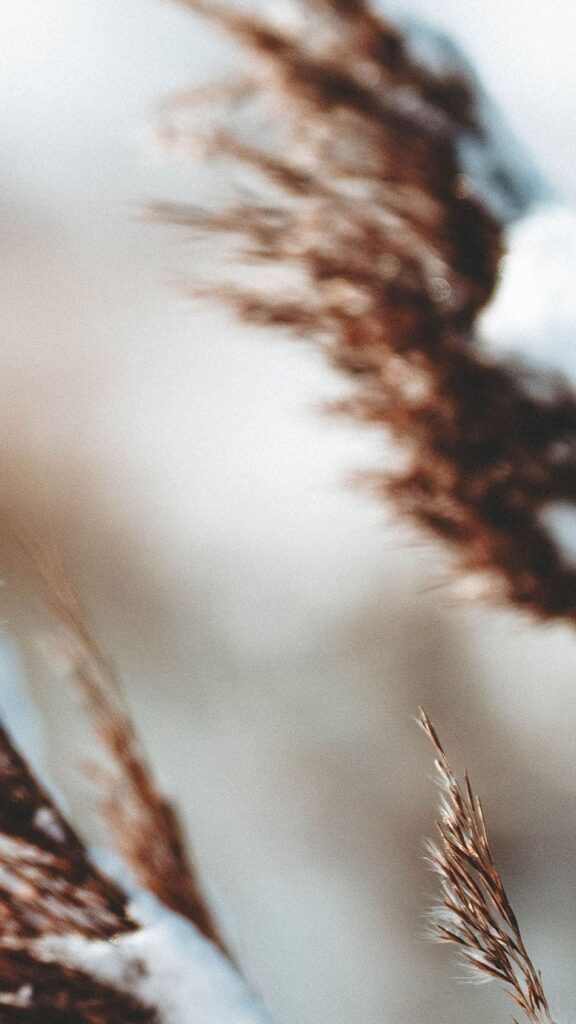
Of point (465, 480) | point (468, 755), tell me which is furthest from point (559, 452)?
point (468, 755)

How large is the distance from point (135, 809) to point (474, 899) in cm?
57

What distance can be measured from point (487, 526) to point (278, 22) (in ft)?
2.66

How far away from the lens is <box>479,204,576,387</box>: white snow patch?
130 centimetres

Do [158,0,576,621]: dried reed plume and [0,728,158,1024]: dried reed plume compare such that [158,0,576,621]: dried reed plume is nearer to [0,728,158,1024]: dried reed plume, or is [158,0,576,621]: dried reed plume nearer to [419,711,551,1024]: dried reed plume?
[419,711,551,1024]: dried reed plume

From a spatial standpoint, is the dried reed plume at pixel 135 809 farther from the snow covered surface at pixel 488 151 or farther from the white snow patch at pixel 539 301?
the snow covered surface at pixel 488 151

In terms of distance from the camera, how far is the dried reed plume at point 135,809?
1.30 m

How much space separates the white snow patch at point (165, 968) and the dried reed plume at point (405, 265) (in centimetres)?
66

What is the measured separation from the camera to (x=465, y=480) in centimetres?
130

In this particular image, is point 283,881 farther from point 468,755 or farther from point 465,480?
point 465,480

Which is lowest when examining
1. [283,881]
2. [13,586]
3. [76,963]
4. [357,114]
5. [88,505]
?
[76,963]

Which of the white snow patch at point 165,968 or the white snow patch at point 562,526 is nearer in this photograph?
the white snow patch at point 165,968

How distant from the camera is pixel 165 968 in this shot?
1.17 metres

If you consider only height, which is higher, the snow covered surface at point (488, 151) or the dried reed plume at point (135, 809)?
the snow covered surface at point (488, 151)

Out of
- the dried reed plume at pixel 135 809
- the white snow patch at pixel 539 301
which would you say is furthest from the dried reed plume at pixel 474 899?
the white snow patch at pixel 539 301
